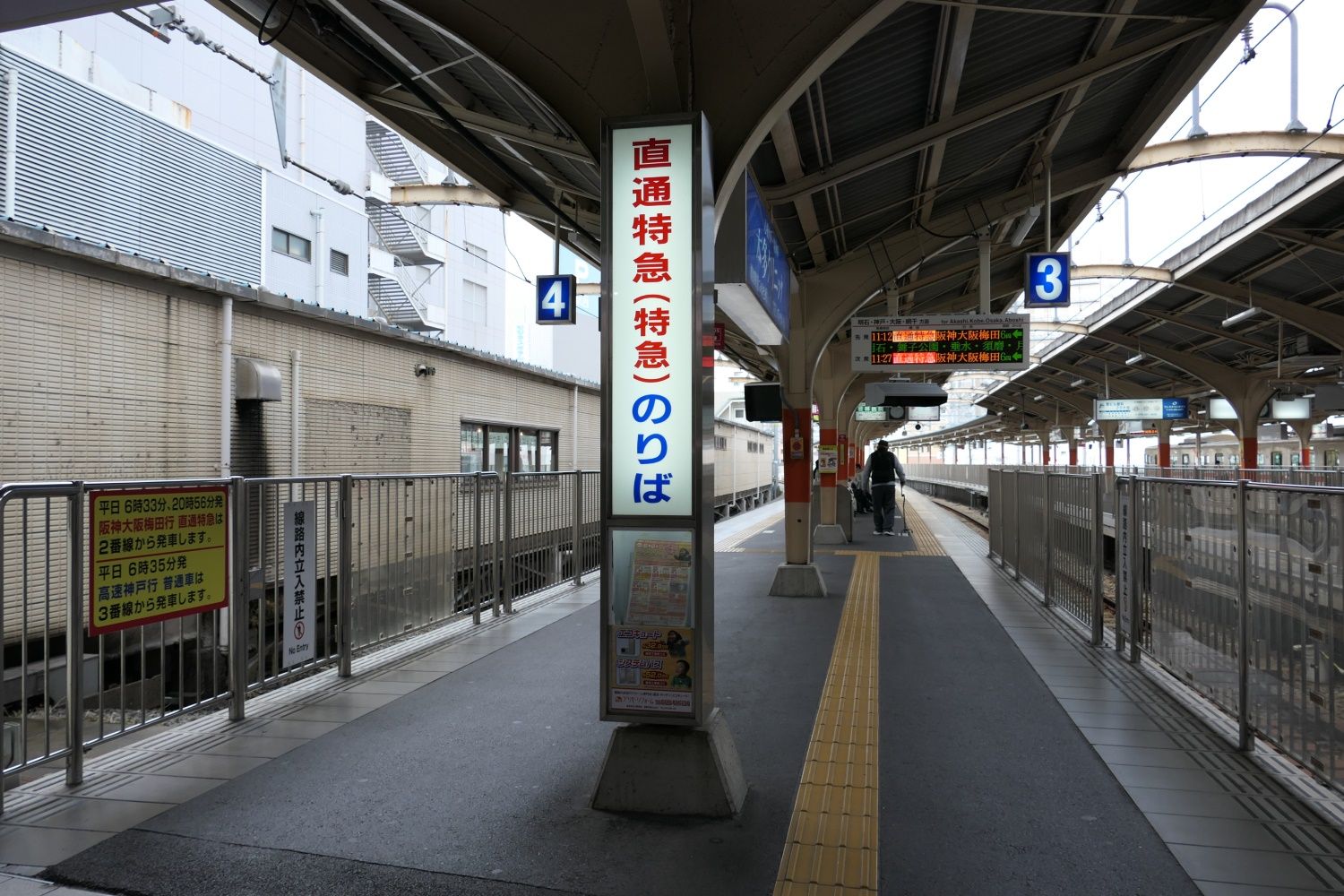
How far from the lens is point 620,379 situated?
3.58 m

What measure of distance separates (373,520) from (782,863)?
13.8ft

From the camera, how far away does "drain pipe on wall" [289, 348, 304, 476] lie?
10.1 m

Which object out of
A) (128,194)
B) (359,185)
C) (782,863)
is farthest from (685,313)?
(359,185)

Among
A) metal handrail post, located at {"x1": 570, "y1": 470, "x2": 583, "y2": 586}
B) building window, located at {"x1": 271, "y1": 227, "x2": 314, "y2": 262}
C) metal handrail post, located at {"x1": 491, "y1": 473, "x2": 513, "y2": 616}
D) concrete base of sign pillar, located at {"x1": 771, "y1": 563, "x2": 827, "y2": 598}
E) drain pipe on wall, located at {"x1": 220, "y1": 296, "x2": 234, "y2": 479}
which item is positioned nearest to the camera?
metal handrail post, located at {"x1": 491, "y1": 473, "x2": 513, "y2": 616}

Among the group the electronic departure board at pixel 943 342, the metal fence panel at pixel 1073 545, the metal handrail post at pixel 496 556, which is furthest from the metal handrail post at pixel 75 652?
the electronic departure board at pixel 943 342

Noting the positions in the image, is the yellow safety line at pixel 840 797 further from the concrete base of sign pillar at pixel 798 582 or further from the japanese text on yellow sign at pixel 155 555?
the japanese text on yellow sign at pixel 155 555

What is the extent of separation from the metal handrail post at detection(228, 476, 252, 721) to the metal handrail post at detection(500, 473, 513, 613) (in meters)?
3.49

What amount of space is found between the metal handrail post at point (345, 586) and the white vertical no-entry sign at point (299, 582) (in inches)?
9.1

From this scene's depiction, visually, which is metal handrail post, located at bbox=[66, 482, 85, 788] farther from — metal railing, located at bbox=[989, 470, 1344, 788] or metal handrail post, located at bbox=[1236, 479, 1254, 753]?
metal handrail post, located at bbox=[1236, 479, 1254, 753]

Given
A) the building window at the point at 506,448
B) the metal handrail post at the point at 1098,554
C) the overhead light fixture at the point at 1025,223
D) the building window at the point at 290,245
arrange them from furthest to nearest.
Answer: the building window at the point at 290,245 < the building window at the point at 506,448 < the overhead light fixture at the point at 1025,223 < the metal handrail post at the point at 1098,554

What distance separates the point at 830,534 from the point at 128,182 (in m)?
13.5

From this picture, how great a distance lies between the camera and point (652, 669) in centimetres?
357

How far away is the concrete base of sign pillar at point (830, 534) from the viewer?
1555 cm

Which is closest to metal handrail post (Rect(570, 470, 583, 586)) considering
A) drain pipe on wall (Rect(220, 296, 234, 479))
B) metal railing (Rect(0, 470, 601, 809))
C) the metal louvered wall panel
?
metal railing (Rect(0, 470, 601, 809))
